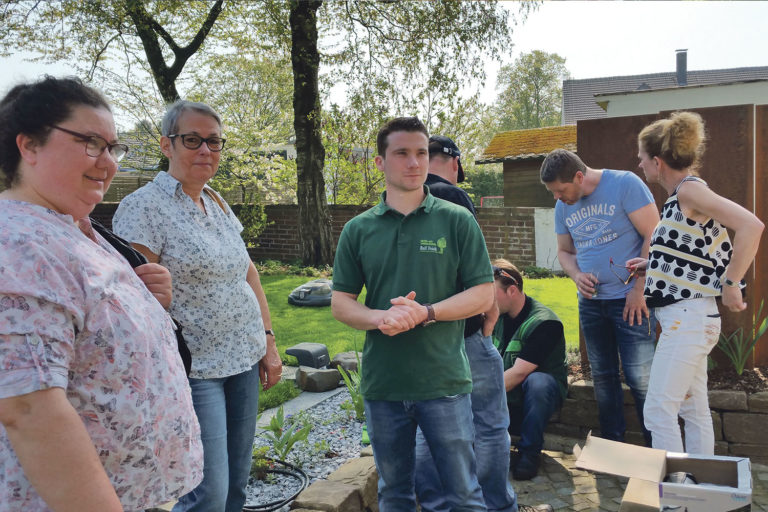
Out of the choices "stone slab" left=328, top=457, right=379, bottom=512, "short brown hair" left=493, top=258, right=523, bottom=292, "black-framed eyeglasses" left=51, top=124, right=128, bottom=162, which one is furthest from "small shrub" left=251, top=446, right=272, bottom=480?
"black-framed eyeglasses" left=51, top=124, right=128, bottom=162

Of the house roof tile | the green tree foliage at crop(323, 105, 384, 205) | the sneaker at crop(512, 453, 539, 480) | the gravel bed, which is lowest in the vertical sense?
the sneaker at crop(512, 453, 539, 480)

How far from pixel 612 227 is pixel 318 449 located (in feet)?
7.84

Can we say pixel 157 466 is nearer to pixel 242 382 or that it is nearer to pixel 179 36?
pixel 242 382

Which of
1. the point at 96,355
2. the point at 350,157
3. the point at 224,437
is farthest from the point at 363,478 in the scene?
the point at 350,157

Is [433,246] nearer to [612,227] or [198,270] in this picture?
[198,270]

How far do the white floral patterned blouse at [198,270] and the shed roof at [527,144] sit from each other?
1632cm

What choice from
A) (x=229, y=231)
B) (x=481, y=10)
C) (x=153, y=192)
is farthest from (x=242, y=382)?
(x=481, y=10)

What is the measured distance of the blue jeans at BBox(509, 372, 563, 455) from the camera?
13.4 feet

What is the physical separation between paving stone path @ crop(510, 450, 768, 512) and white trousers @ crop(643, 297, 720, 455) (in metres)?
0.63

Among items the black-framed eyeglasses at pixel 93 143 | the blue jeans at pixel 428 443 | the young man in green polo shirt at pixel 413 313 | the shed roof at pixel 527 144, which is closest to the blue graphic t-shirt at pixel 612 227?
the young man in green polo shirt at pixel 413 313

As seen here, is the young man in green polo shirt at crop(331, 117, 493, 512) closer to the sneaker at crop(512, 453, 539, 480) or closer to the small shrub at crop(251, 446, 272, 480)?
the small shrub at crop(251, 446, 272, 480)

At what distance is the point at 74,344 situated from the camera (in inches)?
50.1

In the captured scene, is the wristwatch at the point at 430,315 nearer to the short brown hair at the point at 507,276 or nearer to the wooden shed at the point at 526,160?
the short brown hair at the point at 507,276

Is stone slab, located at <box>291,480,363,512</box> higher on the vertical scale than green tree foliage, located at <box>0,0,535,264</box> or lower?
lower
